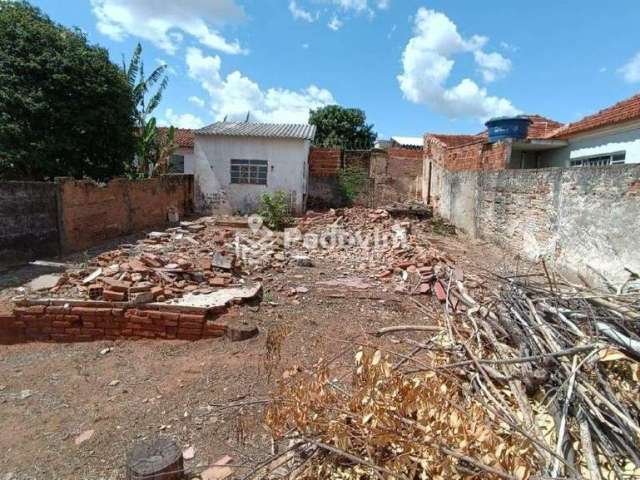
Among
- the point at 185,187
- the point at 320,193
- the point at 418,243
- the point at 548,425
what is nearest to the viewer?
the point at 548,425

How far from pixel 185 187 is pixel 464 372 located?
12.9 meters

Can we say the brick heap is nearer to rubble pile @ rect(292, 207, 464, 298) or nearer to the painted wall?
rubble pile @ rect(292, 207, 464, 298)

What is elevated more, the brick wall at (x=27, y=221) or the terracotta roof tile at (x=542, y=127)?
the terracotta roof tile at (x=542, y=127)

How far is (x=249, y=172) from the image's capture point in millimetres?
13680

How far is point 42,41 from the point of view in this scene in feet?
32.2

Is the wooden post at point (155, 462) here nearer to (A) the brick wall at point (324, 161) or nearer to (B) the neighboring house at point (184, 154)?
→ (A) the brick wall at point (324, 161)

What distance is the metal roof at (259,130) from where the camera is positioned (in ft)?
43.4

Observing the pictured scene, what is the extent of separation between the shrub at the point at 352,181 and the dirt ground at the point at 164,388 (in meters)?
9.19

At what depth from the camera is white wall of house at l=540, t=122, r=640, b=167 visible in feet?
30.5

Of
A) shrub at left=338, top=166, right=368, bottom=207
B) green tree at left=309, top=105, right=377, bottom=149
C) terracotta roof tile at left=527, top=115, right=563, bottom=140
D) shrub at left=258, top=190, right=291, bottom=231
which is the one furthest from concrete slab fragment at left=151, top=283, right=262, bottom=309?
green tree at left=309, top=105, right=377, bottom=149

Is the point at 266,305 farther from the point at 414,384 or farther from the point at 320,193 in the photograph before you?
the point at 320,193

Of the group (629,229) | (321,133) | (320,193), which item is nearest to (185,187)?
(320,193)

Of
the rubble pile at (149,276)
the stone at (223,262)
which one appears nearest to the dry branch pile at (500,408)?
the rubble pile at (149,276)

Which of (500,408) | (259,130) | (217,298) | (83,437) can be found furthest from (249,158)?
(500,408)
